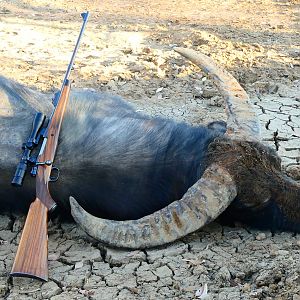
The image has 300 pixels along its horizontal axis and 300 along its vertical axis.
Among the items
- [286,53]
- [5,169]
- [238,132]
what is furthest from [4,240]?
[286,53]

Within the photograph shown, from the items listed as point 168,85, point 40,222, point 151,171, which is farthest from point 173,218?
point 168,85

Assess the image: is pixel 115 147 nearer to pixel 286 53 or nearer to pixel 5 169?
pixel 5 169

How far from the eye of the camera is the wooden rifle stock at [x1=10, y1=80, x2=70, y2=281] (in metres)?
3.89

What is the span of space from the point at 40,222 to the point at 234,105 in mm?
1568

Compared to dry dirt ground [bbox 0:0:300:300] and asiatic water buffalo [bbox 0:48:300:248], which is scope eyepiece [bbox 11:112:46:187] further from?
dry dirt ground [bbox 0:0:300:300]

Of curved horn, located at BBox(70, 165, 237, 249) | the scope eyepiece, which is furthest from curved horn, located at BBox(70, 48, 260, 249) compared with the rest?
the scope eyepiece

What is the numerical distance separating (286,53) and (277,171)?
14.4ft

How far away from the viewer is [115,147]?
15.1 ft

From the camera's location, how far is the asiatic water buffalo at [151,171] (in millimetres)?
4082

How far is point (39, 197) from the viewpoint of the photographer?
168 inches

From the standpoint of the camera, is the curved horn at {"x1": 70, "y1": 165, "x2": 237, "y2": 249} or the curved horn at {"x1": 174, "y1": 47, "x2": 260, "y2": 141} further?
the curved horn at {"x1": 174, "y1": 47, "x2": 260, "y2": 141}

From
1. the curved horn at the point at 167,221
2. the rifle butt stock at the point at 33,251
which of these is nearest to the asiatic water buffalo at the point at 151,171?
the curved horn at the point at 167,221

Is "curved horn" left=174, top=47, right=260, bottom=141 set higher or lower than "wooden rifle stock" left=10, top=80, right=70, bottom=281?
higher

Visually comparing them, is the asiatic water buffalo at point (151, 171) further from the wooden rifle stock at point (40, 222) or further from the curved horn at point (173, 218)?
the wooden rifle stock at point (40, 222)
